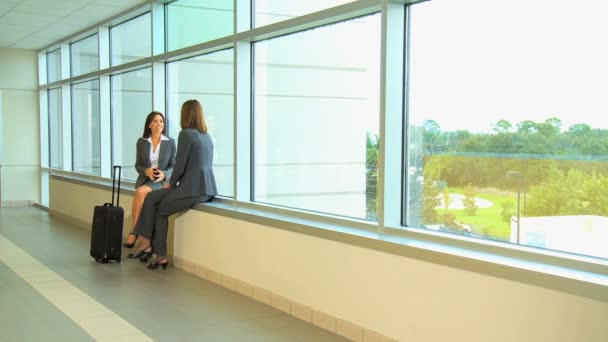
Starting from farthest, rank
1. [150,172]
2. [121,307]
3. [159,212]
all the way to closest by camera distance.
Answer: [150,172], [159,212], [121,307]

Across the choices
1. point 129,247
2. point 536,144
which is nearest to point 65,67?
point 129,247

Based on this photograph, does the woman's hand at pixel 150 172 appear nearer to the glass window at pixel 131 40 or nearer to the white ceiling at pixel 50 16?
the glass window at pixel 131 40

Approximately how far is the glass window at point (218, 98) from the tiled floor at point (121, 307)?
1.04m

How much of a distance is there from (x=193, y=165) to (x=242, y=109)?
0.69 metres

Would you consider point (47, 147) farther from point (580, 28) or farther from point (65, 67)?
point (580, 28)

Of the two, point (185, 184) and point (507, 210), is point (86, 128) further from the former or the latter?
point (507, 210)

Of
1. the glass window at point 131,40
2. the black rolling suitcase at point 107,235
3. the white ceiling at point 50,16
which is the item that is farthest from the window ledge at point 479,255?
the white ceiling at point 50,16

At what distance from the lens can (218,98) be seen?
6.80 m

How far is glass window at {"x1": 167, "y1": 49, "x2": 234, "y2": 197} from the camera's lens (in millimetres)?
6594

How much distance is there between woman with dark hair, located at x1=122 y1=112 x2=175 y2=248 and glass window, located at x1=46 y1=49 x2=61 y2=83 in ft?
17.9

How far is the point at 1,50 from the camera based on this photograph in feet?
42.1

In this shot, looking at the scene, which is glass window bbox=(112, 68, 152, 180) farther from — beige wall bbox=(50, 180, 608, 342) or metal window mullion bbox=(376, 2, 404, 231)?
metal window mullion bbox=(376, 2, 404, 231)

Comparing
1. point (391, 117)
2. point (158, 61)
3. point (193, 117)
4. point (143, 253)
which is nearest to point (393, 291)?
point (391, 117)

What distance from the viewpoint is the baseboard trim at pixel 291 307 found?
4.34 meters
